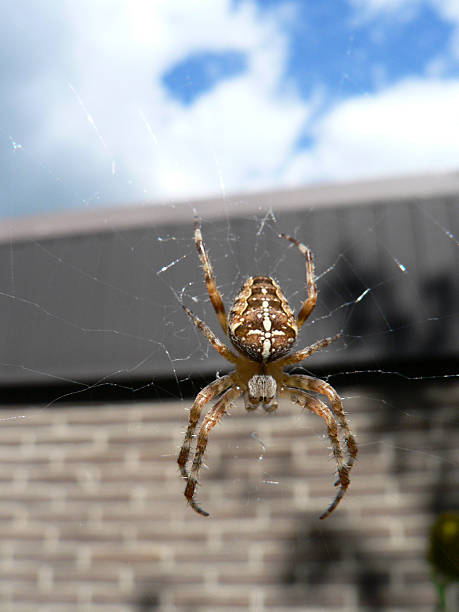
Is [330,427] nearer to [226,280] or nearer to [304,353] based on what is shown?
[304,353]

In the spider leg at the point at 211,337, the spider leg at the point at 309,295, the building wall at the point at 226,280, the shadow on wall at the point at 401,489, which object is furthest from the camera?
the shadow on wall at the point at 401,489

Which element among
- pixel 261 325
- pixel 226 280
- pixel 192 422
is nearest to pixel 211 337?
pixel 261 325

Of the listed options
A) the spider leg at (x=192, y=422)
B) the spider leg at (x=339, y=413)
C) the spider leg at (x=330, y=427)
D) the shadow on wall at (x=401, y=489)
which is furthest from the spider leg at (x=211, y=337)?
the shadow on wall at (x=401, y=489)

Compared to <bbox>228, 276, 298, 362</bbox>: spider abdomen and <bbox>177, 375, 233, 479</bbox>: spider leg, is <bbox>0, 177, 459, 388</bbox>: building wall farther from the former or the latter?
<bbox>228, 276, 298, 362</bbox>: spider abdomen

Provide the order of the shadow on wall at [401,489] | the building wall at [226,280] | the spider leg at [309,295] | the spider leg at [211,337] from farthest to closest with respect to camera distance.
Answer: the shadow on wall at [401,489]
the building wall at [226,280]
the spider leg at [309,295]
the spider leg at [211,337]

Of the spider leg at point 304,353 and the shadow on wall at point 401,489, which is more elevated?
the spider leg at point 304,353

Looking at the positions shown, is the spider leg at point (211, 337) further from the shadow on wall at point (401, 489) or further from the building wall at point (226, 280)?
the shadow on wall at point (401, 489)

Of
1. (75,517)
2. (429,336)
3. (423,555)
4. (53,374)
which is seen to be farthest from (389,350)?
(75,517)

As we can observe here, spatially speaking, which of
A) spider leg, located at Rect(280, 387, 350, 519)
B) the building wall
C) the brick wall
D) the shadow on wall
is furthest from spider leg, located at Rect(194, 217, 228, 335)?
the shadow on wall
